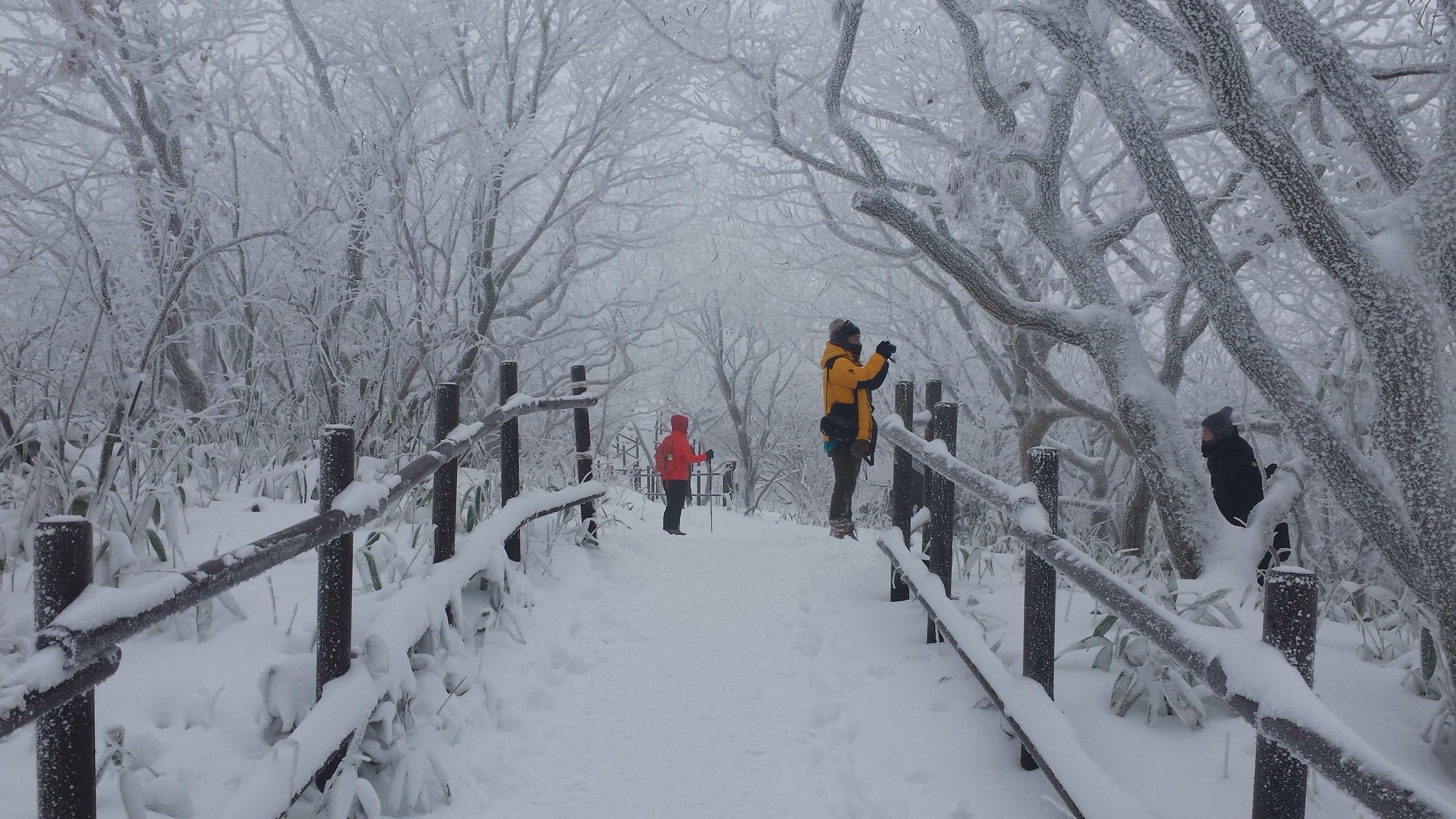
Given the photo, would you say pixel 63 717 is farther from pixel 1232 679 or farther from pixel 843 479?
pixel 843 479

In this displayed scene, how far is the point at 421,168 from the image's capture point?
636 centimetres

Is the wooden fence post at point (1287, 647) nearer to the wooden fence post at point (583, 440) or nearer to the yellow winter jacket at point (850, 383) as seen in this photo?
the yellow winter jacket at point (850, 383)

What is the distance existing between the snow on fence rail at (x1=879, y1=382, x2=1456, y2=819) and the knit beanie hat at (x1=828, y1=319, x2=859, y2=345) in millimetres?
2913

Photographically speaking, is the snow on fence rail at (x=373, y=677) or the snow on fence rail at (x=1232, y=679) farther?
the snow on fence rail at (x=373, y=677)

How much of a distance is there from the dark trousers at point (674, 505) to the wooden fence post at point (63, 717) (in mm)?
7286

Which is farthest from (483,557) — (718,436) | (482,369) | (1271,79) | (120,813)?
(718,436)

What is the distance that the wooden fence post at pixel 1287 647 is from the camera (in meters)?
1.80

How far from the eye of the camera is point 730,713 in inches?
144

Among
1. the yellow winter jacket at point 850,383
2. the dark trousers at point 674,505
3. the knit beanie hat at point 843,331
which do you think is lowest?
the dark trousers at point 674,505

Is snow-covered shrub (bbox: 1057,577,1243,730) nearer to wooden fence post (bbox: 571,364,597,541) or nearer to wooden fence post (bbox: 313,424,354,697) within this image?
wooden fence post (bbox: 313,424,354,697)

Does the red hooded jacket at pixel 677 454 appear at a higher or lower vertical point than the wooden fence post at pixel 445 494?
lower

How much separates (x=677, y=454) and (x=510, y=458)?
166 inches

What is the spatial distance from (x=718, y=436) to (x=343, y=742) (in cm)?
2550

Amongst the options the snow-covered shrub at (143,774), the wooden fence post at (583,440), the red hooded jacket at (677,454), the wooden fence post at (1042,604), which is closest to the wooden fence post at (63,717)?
the snow-covered shrub at (143,774)
